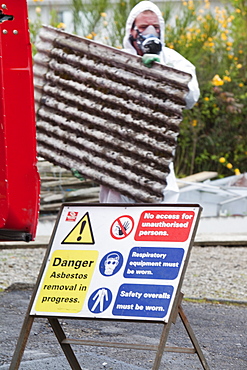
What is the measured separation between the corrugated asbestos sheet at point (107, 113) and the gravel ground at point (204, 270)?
1.02m

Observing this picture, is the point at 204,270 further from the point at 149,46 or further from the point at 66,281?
the point at 66,281

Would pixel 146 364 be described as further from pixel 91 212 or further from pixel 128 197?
pixel 128 197

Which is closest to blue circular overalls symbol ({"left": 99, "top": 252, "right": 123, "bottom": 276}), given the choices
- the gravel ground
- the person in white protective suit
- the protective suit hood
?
the gravel ground

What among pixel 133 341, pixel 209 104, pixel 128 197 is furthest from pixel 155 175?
pixel 209 104

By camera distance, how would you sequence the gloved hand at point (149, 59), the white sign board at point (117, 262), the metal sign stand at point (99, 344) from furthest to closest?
the gloved hand at point (149, 59)
the white sign board at point (117, 262)
the metal sign stand at point (99, 344)

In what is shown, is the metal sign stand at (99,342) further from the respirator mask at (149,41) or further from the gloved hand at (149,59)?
the respirator mask at (149,41)

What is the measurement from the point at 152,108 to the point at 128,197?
86 centimetres

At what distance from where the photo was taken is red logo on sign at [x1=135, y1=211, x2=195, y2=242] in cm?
375

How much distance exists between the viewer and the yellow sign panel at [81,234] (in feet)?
12.7

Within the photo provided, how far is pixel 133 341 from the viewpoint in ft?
16.6

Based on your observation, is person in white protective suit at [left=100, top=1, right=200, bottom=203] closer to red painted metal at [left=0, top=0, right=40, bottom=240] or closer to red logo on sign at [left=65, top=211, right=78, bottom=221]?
red logo on sign at [left=65, top=211, right=78, bottom=221]

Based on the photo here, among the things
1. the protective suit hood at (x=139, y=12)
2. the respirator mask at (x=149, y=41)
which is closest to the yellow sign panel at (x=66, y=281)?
the respirator mask at (x=149, y=41)

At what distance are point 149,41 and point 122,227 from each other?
3.56m

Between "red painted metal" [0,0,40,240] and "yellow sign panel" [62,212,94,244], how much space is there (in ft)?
0.85
